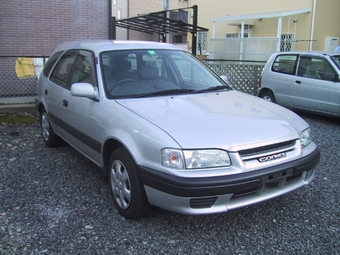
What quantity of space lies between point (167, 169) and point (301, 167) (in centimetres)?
123

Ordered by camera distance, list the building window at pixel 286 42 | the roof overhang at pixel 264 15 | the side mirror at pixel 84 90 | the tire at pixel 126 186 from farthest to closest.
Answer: the building window at pixel 286 42
the roof overhang at pixel 264 15
the side mirror at pixel 84 90
the tire at pixel 126 186

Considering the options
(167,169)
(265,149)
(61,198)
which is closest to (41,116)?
(61,198)

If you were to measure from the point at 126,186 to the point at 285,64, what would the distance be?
646 cm

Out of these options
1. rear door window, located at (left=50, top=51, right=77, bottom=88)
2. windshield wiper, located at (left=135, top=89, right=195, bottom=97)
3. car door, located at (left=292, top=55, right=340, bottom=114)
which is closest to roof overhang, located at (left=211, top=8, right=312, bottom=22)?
car door, located at (left=292, top=55, right=340, bottom=114)

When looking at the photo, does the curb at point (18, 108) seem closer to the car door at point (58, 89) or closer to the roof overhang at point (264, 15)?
the car door at point (58, 89)

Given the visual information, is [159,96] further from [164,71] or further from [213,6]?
[213,6]

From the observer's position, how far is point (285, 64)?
8391 millimetres

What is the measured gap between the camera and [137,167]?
2.91m

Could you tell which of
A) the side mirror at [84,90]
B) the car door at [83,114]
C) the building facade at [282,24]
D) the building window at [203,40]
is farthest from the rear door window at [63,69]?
the building window at [203,40]

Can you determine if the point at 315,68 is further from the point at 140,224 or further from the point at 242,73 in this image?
the point at 140,224

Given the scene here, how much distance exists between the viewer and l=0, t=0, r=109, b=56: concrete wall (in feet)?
28.2

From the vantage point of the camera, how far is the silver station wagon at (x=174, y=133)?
2.70 meters

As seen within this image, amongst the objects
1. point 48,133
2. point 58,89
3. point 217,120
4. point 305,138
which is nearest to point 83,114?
point 58,89

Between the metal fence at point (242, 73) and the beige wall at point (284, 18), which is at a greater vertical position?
the beige wall at point (284, 18)
